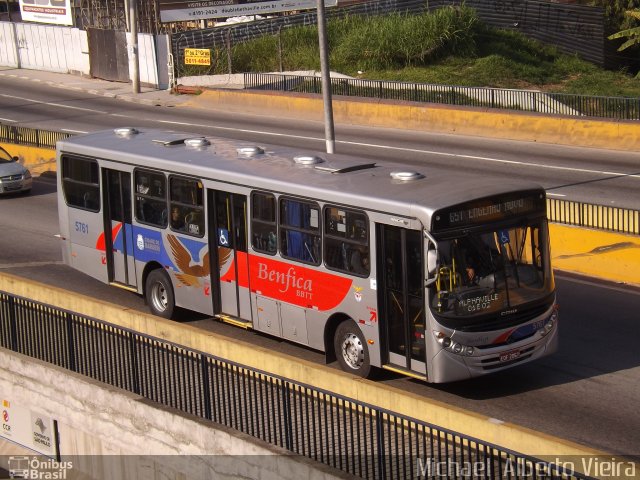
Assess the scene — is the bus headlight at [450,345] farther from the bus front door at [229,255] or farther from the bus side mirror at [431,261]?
the bus front door at [229,255]

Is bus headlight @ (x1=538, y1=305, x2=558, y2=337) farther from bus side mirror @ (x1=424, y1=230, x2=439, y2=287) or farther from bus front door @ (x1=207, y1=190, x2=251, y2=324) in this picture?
bus front door @ (x1=207, y1=190, x2=251, y2=324)

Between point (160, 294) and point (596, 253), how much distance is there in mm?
7919

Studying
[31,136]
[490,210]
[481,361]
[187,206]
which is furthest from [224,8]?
[481,361]

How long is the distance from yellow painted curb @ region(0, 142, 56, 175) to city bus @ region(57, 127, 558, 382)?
44.6ft

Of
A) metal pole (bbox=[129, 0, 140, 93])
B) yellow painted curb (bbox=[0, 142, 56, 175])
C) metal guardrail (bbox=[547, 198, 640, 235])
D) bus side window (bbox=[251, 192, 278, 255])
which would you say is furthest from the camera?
metal pole (bbox=[129, 0, 140, 93])

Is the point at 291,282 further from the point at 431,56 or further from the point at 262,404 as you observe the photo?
the point at 431,56

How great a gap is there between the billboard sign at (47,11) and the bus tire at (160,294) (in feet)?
142

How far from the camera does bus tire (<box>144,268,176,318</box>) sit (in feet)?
55.9

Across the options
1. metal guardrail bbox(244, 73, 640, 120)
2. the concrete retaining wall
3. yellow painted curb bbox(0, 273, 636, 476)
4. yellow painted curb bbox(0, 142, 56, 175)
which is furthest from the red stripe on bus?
metal guardrail bbox(244, 73, 640, 120)

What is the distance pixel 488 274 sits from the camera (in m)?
13.0

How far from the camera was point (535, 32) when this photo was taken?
2357 inches

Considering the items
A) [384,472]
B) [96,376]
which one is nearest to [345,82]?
[96,376]

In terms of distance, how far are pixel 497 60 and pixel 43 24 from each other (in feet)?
85.1

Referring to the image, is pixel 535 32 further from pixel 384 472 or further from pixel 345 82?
pixel 384 472
